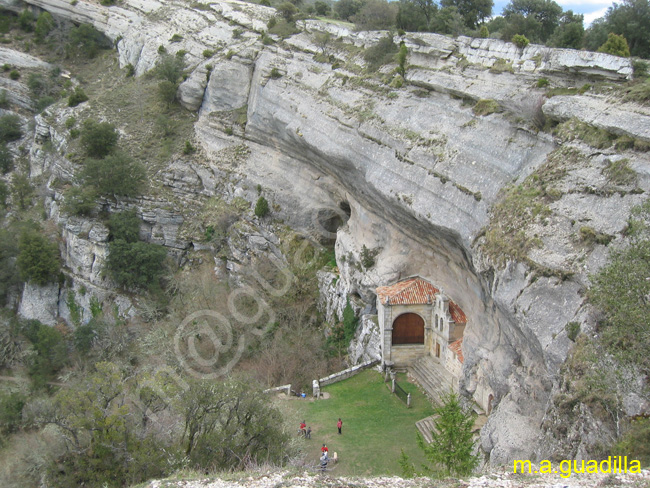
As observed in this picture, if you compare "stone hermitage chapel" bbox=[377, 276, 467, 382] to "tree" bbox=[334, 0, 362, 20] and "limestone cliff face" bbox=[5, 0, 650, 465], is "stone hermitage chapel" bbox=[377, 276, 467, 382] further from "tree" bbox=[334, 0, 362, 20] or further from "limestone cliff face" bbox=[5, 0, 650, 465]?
"tree" bbox=[334, 0, 362, 20]

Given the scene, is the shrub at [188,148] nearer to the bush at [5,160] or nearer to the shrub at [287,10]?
the shrub at [287,10]

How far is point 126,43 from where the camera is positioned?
149 feet

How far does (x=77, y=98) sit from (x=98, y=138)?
8492 millimetres

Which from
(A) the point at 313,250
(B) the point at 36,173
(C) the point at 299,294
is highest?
(B) the point at 36,173

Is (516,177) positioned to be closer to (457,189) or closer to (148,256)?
(457,189)

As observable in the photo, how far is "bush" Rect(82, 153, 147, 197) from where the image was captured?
108 ft

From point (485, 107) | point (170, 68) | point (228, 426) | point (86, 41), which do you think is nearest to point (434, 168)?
point (485, 107)

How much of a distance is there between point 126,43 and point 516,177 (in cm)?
3986

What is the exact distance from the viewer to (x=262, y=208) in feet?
101


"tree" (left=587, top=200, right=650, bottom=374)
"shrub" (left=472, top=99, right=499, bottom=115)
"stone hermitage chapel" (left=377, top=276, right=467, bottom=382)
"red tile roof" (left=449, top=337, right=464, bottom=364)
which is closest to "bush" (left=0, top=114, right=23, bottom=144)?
"stone hermitage chapel" (left=377, top=276, right=467, bottom=382)

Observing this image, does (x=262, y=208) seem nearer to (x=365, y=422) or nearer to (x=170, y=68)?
(x=170, y=68)

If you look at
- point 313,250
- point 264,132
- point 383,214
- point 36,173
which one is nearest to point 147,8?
point 36,173

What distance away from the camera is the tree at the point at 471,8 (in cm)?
3259

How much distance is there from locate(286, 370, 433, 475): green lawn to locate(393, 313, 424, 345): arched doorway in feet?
5.33
